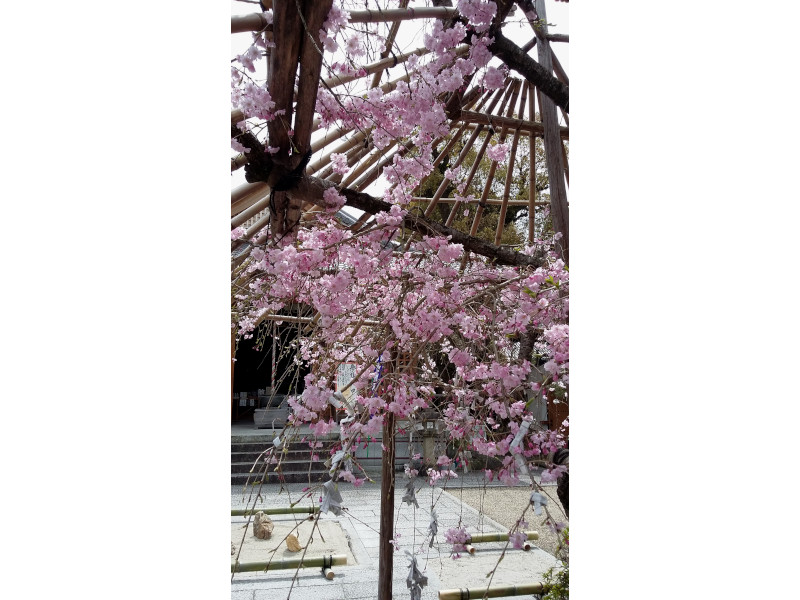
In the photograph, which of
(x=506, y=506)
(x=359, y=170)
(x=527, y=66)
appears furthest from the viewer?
(x=506, y=506)

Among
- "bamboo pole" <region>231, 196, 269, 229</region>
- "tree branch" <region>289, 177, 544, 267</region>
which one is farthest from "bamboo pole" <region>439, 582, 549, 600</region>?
"bamboo pole" <region>231, 196, 269, 229</region>

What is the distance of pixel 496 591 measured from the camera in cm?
249

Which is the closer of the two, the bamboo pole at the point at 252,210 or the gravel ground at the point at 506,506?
the bamboo pole at the point at 252,210

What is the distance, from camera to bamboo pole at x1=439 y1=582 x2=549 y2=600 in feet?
7.91

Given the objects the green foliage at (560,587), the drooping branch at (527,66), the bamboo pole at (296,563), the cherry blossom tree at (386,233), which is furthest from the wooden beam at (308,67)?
the bamboo pole at (296,563)

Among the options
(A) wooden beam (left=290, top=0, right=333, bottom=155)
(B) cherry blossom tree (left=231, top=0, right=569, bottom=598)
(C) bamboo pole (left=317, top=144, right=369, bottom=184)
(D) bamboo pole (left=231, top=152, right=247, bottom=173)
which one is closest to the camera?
(A) wooden beam (left=290, top=0, right=333, bottom=155)

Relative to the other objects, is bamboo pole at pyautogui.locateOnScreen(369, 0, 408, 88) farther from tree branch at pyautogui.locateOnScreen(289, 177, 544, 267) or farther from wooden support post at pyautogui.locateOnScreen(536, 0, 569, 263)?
wooden support post at pyautogui.locateOnScreen(536, 0, 569, 263)

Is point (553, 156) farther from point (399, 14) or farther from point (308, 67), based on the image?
point (308, 67)

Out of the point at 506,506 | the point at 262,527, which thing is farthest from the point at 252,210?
the point at 506,506

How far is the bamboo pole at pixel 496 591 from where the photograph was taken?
241 centimetres

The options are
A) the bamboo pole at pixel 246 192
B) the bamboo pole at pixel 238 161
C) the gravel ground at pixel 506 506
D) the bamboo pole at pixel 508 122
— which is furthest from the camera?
the gravel ground at pixel 506 506

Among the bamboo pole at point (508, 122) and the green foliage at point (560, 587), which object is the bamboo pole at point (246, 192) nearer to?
the bamboo pole at point (508, 122)

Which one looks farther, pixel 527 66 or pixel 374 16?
pixel 527 66
